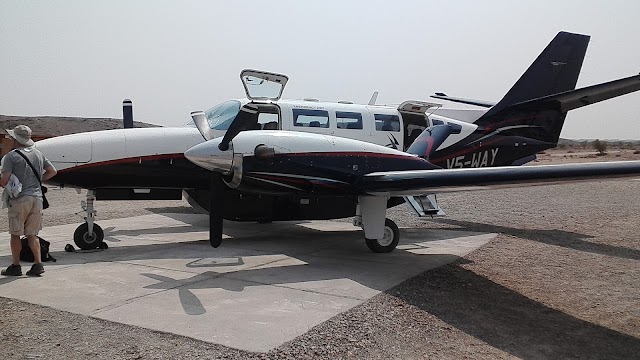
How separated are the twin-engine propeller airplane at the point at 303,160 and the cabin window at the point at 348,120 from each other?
23 mm

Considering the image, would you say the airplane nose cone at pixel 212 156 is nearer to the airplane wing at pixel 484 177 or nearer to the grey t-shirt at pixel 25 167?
the grey t-shirt at pixel 25 167

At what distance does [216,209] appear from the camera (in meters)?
7.67

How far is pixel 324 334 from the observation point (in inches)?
191

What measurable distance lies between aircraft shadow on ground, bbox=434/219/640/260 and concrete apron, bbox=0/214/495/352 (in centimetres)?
93

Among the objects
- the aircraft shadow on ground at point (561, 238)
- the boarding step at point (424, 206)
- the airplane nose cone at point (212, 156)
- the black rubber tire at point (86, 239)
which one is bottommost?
the aircraft shadow on ground at point (561, 238)

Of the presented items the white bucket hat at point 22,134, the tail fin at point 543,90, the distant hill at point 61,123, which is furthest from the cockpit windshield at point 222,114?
the distant hill at point 61,123

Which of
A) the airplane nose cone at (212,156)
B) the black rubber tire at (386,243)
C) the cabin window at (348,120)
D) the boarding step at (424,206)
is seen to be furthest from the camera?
the cabin window at (348,120)

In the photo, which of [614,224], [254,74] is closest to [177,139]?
[254,74]

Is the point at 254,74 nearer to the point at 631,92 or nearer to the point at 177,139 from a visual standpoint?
the point at 177,139

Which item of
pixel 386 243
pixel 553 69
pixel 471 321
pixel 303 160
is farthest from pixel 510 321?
pixel 553 69

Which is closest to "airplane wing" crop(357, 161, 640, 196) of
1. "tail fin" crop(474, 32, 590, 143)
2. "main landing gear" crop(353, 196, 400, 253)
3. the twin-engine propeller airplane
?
the twin-engine propeller airplane

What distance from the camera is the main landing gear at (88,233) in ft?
28.4

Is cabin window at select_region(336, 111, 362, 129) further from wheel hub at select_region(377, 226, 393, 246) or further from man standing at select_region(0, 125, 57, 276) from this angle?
man standing at select_region(0, 125, 57, 276)

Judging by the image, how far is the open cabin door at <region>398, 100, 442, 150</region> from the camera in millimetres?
11352
